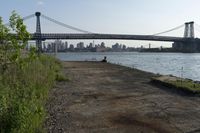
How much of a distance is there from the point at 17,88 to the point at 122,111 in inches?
112

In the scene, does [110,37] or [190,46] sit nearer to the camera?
[110,37]

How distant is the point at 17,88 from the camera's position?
320 inches

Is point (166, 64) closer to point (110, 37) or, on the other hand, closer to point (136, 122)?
point (110, 37)

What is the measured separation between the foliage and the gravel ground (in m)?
0.68

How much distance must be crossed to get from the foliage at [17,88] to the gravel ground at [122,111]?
2.23ft

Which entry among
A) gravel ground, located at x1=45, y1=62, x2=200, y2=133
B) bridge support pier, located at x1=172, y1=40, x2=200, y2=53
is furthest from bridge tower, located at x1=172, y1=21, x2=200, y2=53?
gravel ground, located at x1=45, y1=62, x2=200, y2=133

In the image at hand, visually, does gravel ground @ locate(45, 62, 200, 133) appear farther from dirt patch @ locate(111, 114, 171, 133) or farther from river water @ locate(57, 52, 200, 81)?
river water @ locate(57, 52, 200, 81)

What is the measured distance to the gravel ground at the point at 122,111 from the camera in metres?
7.52

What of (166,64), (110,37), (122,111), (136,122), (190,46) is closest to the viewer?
(136,122)

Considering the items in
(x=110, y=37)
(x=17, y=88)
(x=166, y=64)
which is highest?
(x=110, y=37)

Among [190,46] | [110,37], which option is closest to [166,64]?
[110,37]

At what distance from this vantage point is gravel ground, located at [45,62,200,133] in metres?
7.52

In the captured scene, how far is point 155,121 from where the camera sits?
8.03 m

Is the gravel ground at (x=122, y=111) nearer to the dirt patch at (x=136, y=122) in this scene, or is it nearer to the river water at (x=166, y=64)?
the dirt patch at (x=136, y=122)
